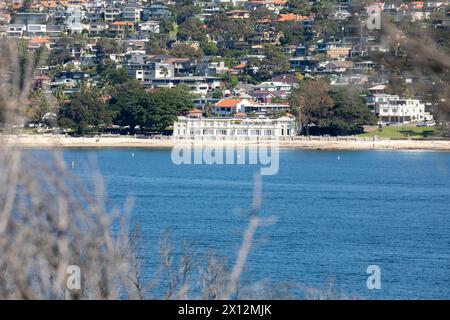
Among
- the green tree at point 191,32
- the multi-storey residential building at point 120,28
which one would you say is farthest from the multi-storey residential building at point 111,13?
the green tree at point 191,32

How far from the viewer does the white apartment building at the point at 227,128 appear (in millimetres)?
41156

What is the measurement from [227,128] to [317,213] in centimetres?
2089

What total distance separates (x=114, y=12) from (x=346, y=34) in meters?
67.2

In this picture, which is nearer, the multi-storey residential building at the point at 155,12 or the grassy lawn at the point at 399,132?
the grassy lawn at the point at 399,132

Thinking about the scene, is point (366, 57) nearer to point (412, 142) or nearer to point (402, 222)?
point (402, 222)

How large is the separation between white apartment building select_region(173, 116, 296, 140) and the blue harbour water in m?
3.67

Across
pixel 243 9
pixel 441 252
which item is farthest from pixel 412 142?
pixel 243 9

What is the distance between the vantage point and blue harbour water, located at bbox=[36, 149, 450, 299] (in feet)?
43.4

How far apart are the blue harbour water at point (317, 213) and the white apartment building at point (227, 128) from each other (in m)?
3.67

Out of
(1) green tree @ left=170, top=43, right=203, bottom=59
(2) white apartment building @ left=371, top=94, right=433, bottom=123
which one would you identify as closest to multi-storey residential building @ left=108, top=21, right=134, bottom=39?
(1) green tree @ left=170, top=43, right=203, bottom=59

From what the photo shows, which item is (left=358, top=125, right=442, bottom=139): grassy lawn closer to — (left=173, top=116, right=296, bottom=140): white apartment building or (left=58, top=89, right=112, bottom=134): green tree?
(left=173, top=116, right=296, bottom=140): white apartment building

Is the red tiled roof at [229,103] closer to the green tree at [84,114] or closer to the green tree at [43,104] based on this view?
the green tree at [84,114]

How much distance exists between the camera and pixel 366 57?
3689 millimetres

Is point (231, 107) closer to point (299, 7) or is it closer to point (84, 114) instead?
point (84, 114)
